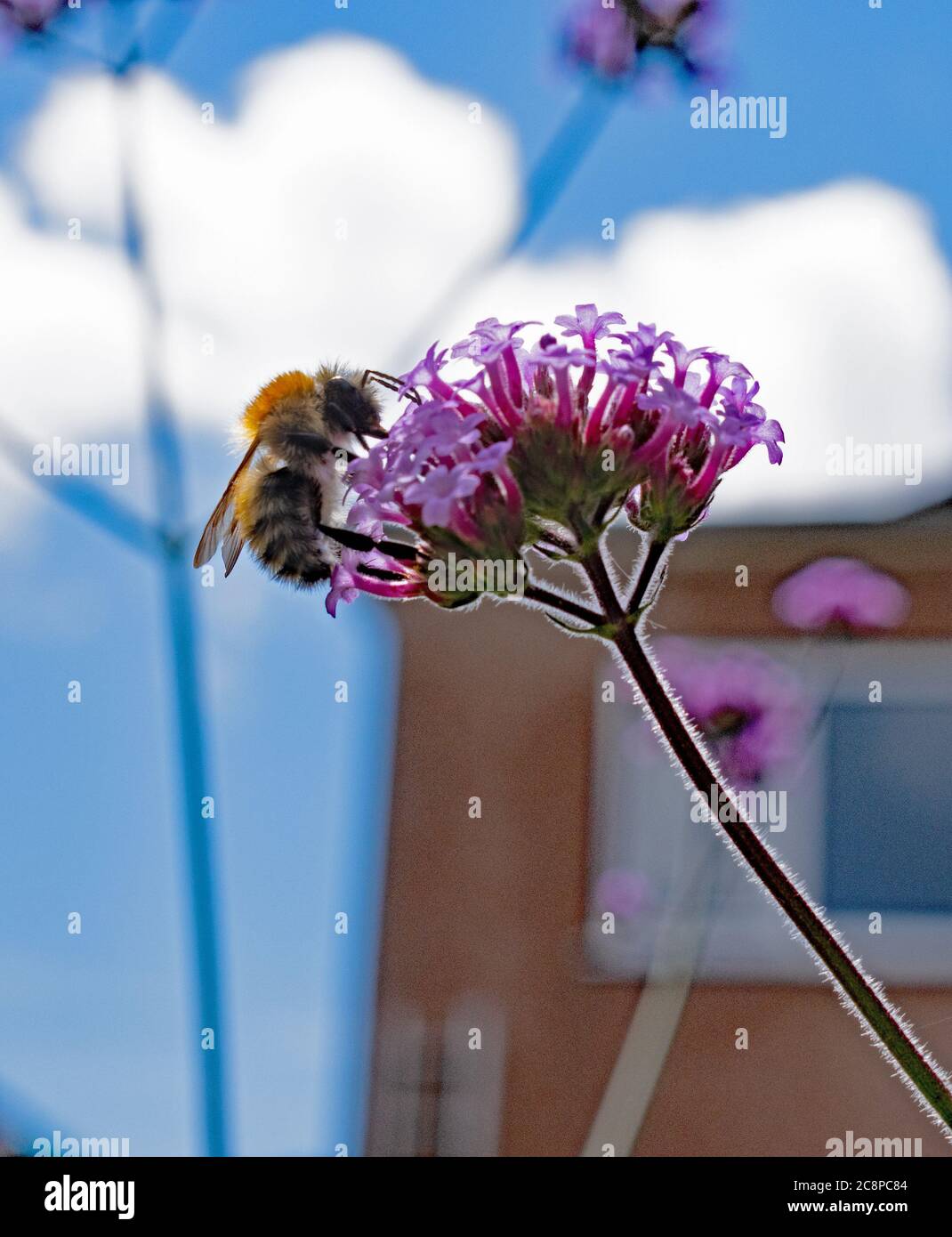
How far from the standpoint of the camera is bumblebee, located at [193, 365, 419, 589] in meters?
0.93

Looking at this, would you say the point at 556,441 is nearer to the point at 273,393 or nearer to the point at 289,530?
the point at 289,530

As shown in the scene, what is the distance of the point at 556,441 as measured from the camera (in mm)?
688

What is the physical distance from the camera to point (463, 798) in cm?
329

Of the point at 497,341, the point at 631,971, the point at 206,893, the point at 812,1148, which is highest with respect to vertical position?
the point at 497,341

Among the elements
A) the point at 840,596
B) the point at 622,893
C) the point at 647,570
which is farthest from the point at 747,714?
the point at 622,893

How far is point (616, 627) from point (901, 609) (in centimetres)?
247

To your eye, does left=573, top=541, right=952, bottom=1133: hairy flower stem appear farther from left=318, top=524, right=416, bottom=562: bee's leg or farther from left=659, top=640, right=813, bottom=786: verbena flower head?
left=659, top=640, right=813, bottom=786: verbena flower head

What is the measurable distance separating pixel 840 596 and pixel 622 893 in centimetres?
103

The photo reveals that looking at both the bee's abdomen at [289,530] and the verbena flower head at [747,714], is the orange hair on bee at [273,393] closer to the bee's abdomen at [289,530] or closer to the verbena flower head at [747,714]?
the bee's abdomen at [289,530]

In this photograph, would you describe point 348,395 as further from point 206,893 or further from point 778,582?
point 778,582

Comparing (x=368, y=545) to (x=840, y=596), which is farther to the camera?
(x=840, y=596)

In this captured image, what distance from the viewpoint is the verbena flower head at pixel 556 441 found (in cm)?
66
